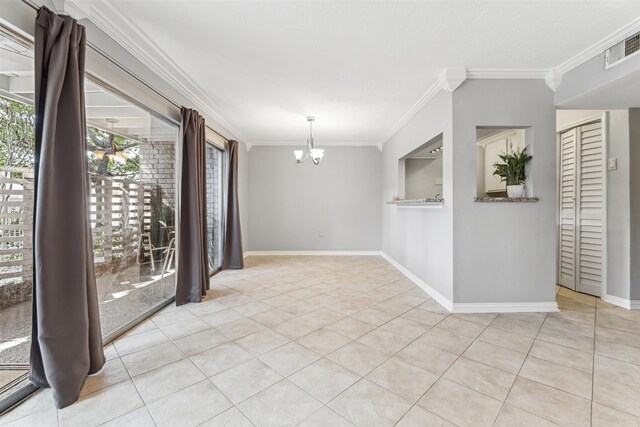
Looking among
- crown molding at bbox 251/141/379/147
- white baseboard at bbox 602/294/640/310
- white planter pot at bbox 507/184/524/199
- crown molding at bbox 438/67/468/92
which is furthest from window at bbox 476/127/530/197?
crown molding at bbox 251/141/379/147

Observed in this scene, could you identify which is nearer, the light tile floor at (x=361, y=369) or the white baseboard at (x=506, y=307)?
the light tile floor at (x=361, y=369)

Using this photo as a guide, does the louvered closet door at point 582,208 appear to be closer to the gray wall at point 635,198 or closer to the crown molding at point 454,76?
the gray wall at point 635,198

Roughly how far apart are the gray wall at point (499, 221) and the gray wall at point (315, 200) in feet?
10.3

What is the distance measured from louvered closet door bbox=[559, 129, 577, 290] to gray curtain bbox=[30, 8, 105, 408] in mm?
5039

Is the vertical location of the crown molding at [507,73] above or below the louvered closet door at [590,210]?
above

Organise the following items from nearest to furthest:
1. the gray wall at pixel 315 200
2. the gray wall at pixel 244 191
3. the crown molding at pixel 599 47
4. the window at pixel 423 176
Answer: the crown molding at pixel 599 47
the window at pixel 423 176
the gray wall at pixel 244 191
the gray wall at pixel 315 200

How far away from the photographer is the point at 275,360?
1.91 meters

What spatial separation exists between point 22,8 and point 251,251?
4.88m

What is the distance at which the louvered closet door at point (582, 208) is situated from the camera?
10.4 ft

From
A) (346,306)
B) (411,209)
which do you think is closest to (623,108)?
(411,209)

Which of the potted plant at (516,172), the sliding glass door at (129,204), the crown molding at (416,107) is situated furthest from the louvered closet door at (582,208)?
the sliding glass door at (129,204)

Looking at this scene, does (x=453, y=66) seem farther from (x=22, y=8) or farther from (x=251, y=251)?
(x=251, y=251)

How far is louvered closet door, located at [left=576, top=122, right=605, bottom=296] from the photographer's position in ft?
10.3

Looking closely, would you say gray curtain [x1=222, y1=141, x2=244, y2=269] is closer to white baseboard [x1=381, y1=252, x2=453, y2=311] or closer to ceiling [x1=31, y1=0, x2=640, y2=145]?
ceiling [x1=31, y1=0, x2=640, y2=145]
